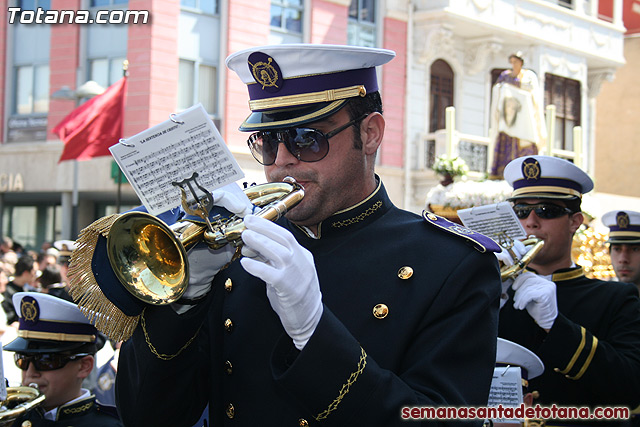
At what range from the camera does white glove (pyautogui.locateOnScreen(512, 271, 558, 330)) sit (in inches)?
157

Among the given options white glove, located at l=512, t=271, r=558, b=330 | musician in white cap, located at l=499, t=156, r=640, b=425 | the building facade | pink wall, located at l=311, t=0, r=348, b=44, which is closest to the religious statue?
the building facade

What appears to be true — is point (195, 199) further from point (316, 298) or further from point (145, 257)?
point (316, 298)

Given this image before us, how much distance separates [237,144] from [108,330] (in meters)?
15.4

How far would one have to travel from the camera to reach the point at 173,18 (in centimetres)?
1725

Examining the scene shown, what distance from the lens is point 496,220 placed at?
423cm

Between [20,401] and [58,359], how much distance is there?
804 mm

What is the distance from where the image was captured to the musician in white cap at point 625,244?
6328mm

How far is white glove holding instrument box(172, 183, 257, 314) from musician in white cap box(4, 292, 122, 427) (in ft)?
7.24

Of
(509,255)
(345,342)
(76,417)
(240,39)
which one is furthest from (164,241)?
(240,39)

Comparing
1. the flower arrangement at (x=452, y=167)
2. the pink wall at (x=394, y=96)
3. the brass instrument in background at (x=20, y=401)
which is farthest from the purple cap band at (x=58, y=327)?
the pink wall at (x=394, y=96)

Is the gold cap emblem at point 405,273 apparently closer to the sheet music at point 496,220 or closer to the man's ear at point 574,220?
the sheet music at point 496,220

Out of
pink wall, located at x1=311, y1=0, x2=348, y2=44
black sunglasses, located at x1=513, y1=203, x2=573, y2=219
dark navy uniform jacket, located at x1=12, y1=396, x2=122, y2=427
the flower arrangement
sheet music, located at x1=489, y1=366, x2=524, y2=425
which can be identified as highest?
pink wall, located at x1=311, y1=0, x2=348, y2=44

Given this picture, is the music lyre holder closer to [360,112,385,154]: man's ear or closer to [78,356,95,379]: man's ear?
[360,112,385,154]: man's ear

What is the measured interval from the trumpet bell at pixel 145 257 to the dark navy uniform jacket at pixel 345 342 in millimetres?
123
